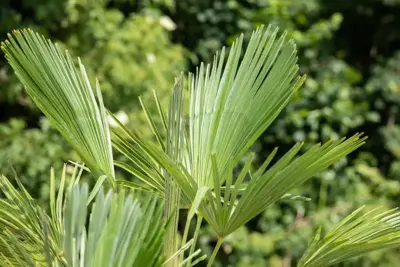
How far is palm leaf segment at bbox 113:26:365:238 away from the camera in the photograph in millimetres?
1001

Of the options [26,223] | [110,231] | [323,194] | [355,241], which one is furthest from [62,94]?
[323,194]

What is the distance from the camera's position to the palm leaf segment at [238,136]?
1001 millimetres

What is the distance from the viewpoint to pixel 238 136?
3.64 feet

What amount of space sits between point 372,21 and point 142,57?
1.74 metres

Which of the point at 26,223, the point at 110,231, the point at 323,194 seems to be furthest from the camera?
the point at 323,194

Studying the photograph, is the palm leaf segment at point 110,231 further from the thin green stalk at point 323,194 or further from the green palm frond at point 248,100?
the thin green stalk at point 323,194

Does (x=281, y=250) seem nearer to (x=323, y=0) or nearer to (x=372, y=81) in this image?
(x=372, y=81)

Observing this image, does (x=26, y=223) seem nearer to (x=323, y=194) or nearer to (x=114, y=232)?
(x=114, y=232)

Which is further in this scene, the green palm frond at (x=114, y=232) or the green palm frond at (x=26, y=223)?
the green palm frond at (x=26, y=223)

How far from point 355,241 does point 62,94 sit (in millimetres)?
527

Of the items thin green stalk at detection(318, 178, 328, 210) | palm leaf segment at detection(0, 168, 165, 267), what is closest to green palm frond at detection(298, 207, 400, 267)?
palm leaf segment at detection(0, 168, 165, 267)

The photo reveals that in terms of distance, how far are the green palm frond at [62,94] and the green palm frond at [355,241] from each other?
1.18 feet

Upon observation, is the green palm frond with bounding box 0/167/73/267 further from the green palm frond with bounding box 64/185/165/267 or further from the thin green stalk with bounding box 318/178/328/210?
the thin green stalk with bounding box 318/178/328/210

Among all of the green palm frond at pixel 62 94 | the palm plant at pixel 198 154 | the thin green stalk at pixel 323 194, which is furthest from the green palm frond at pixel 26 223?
the thin green stalk at pixel 323 194
